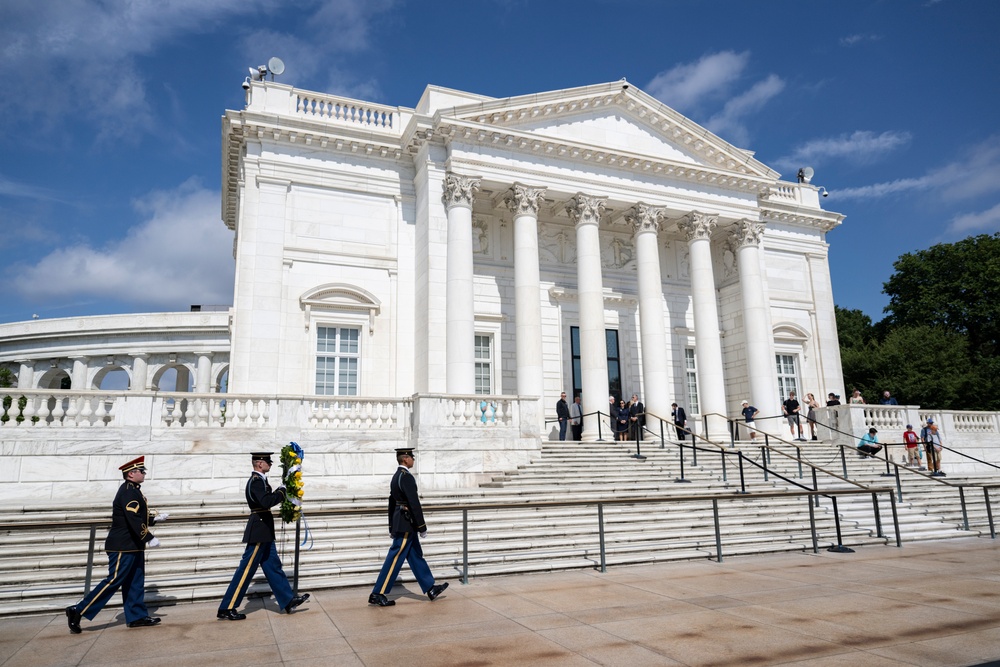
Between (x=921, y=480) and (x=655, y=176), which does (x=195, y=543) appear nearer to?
(x=921, y=480)

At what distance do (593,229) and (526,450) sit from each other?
1012 centimetres

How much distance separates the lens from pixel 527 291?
2334cm

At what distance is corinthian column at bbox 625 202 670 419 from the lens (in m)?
24.9

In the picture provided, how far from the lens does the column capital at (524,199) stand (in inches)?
957

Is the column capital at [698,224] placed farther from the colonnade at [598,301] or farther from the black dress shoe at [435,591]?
the black dress shoe at [435,591]

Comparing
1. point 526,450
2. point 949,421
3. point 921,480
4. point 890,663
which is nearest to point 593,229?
point 526,450

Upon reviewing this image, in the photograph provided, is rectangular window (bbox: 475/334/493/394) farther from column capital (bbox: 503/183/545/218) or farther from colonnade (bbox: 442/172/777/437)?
column capital (bbox: 503/183/545/218)

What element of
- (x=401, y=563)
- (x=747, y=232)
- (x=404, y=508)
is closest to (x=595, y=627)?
(x=401, y=563)

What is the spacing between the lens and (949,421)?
25.0m

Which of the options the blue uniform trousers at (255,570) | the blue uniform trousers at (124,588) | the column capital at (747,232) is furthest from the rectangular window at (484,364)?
the blue uniform trousers at (124,588)

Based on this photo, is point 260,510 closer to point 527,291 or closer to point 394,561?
point 394,561

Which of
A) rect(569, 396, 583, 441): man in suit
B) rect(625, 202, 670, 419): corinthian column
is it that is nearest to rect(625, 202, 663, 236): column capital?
rect(625, 202, 670, 419): corinthian column

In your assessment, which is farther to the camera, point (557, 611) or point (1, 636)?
point (557, 611)

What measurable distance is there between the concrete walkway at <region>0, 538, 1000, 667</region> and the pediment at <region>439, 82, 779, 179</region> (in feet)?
59.7
